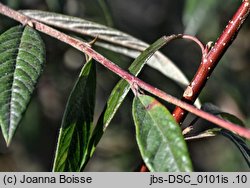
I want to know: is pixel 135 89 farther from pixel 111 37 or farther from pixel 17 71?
pixel 111 37

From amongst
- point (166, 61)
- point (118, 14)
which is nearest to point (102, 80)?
point (118, 14)

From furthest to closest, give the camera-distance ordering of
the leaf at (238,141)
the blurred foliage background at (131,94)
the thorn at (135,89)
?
1. the blurred foliage background at (131,94)
2. the leaf at (238,141)
3. the thorn at (135,89)

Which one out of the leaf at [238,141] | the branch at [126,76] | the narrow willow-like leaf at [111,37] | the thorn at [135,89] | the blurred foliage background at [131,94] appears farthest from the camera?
the blurred foliage background at [131,94]

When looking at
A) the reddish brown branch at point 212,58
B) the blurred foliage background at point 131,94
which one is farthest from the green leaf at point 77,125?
the blurred foliage background at point 131,94

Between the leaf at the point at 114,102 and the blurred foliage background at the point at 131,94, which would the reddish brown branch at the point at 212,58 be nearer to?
the leaf at the point at 114,102

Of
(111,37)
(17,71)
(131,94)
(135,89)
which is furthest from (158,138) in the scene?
(131,94)
